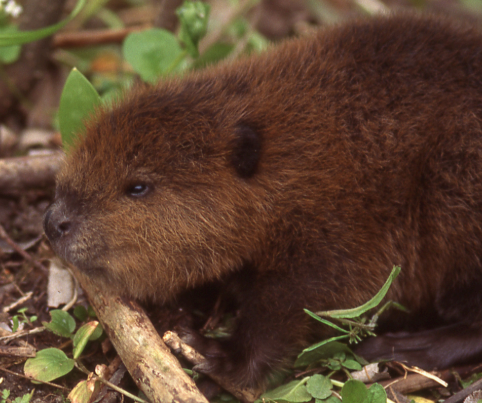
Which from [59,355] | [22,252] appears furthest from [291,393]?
[22,252]

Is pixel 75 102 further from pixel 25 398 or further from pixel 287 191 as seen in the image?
pixel 25 398

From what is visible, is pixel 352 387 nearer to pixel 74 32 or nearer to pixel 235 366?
pixel 235 366

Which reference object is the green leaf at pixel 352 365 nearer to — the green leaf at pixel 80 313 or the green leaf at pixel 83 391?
the green leaf at pixel 83 391

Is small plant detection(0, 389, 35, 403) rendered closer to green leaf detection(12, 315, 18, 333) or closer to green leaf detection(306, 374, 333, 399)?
green leaf detection(12, 315, 18, 333)

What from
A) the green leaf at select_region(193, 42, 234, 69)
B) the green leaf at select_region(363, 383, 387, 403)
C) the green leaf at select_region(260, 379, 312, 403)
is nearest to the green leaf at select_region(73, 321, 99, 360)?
the green leaf at select_region(260, 379, 312, 403)

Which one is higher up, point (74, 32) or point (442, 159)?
point (442, 159)

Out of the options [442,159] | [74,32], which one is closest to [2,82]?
[74,32]
